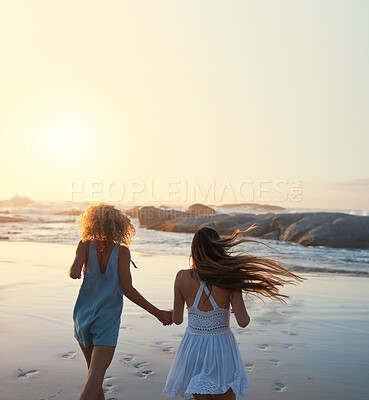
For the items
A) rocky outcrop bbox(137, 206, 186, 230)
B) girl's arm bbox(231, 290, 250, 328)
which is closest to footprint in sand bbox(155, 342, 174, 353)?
girl's arm bbox(231, 290, 250, 328)

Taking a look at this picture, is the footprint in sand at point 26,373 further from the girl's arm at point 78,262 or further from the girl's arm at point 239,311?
the girl's arm at point 239,311

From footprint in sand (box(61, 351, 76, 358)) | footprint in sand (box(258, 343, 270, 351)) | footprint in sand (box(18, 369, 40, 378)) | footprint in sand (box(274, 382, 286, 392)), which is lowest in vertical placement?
footprint in sand (box(274, 382, 286, 392))

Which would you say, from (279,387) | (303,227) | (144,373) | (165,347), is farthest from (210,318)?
(303,227)

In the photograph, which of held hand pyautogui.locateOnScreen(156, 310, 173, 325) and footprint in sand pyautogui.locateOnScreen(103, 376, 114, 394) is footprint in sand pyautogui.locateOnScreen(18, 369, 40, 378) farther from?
held hand pyautogui.locateOnScreen(156, 310, 173, 325)

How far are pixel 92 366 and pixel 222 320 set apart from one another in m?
1.01

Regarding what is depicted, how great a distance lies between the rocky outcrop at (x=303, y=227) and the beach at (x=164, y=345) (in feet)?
30.5

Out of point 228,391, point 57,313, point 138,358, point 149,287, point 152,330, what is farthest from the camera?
point 149,287

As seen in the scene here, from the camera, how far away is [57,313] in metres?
6.81

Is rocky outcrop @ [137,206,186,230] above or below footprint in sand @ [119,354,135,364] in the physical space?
above

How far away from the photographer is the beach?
13.7 ft

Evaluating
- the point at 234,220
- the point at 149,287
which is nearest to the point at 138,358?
the point at 149,287

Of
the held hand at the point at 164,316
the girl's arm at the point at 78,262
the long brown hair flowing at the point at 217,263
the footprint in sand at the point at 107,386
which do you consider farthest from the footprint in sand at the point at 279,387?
the girl's arm at the point at 78,262

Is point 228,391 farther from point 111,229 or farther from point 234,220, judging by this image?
point 234,220

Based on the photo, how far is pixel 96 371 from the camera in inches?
134
